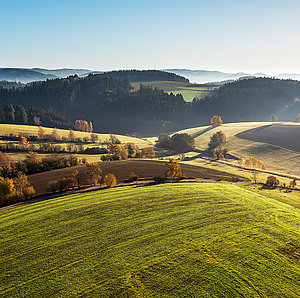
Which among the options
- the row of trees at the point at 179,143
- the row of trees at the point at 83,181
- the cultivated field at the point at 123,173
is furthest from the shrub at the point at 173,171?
the row of trees at the point at 179,143

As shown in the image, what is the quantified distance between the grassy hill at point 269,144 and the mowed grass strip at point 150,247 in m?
74.0

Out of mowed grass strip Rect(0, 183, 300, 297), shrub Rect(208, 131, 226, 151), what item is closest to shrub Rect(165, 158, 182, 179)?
mowed grass strip Rect(0, 183, 300, 297)

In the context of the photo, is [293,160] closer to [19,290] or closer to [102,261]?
[102,261]

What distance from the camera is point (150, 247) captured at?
30.8 meters

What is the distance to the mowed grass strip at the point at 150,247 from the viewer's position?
80.4 feet

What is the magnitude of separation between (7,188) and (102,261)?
104 feet

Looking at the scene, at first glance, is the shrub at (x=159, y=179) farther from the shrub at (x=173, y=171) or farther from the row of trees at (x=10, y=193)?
the row of trees at (x=10, y=193)

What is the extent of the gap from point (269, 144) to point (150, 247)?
5255 inches

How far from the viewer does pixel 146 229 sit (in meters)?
35.3

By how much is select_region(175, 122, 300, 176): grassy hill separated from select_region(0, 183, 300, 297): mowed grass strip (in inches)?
2915

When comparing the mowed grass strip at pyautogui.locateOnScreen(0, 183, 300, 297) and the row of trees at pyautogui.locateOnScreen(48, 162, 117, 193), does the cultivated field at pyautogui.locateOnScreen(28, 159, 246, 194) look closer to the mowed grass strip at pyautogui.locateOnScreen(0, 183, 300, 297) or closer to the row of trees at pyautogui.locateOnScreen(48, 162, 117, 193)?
the row of trees at pyautogui.locateOnScreen(48, 162, 117, 193)

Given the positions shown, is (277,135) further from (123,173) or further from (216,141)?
(123,173)

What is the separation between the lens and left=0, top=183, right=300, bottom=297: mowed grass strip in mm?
24500

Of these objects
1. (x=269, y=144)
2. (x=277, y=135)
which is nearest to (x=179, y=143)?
(x=269, y=144)
